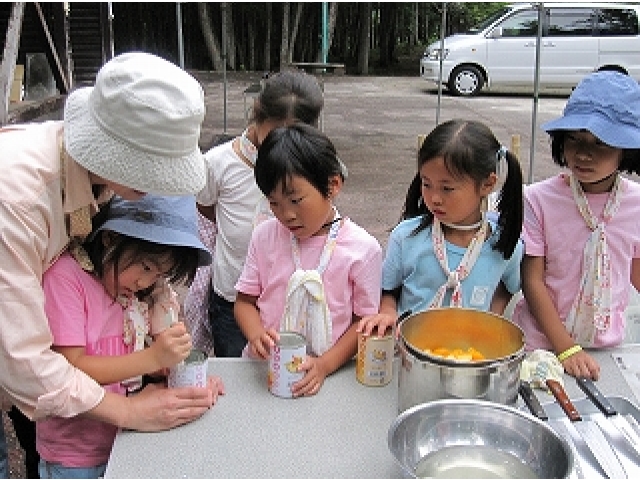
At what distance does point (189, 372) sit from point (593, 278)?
1.01 m

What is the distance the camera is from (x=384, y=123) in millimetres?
9961

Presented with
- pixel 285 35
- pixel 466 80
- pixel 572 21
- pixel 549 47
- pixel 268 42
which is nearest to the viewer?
pixel 572 21

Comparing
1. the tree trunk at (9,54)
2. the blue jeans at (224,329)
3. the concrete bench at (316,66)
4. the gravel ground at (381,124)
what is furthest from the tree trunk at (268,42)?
the blue jeans at (224,329)

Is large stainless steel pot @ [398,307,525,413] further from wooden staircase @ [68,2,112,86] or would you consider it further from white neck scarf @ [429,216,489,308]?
wooden staircase @ [68,2,112,86]

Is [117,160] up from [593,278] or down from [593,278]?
up

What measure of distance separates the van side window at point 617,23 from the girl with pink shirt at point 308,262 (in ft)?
35.8

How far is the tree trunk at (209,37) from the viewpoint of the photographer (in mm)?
14188

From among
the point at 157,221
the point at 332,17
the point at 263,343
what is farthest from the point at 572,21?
the point at 157,221

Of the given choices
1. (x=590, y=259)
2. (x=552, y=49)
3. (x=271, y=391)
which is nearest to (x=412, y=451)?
(x=271, y=391)

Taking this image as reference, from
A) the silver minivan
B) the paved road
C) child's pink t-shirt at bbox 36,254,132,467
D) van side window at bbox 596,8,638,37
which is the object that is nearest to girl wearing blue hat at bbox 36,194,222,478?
child's pink t-shirt at bbox 36,254,132,467

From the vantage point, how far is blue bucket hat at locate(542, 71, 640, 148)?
65.3 inches

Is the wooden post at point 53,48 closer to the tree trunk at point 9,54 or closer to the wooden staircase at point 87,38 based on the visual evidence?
the wooden staircase at point 87,38

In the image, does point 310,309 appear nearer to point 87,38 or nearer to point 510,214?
point 510,214

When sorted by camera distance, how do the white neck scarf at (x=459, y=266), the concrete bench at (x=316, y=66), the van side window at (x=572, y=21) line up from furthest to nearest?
the van side window at (x=572, y=21) → the concrete bench at (x=316, y=66) → the white neck scarf at (x=459, y=266)
